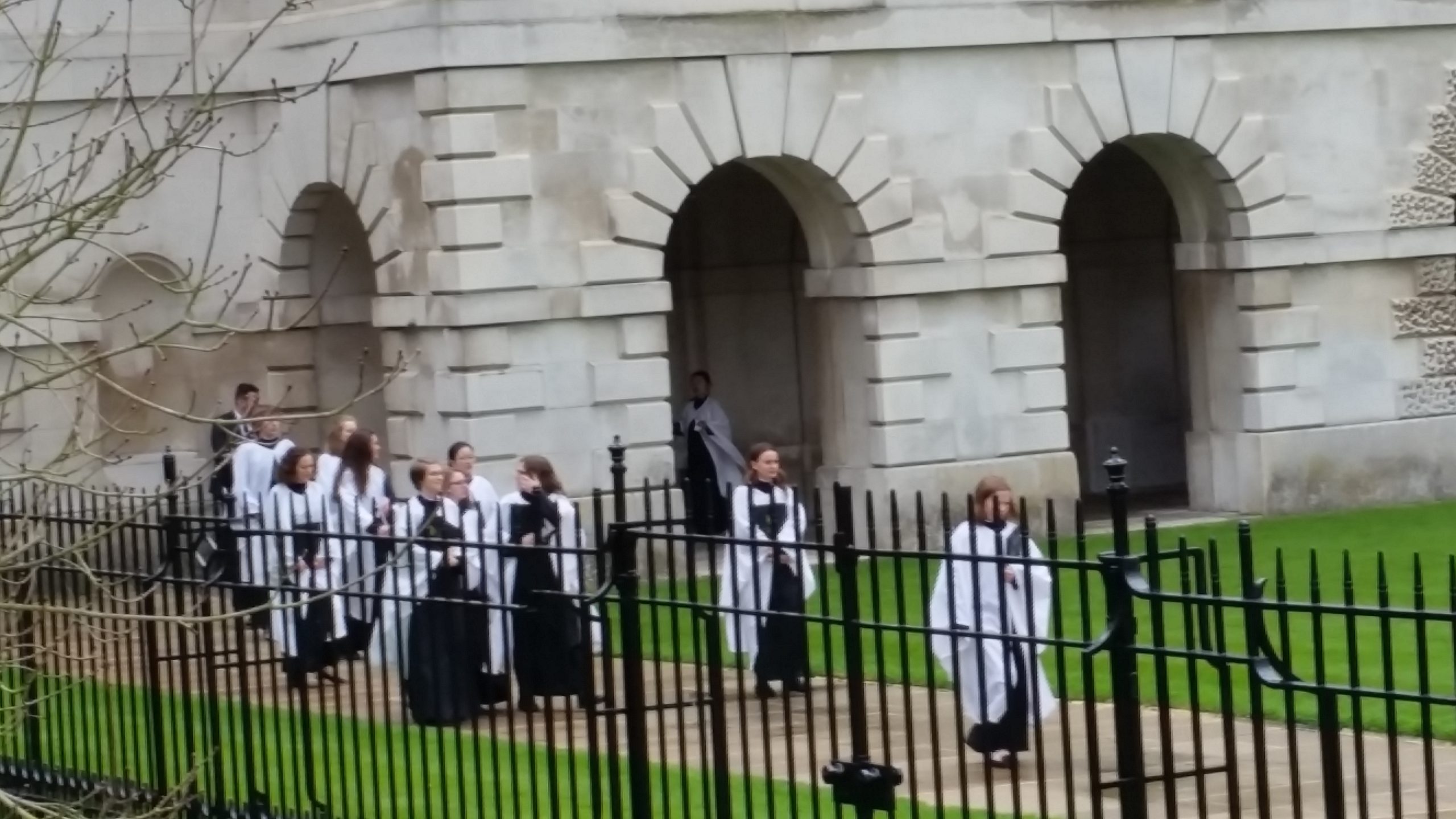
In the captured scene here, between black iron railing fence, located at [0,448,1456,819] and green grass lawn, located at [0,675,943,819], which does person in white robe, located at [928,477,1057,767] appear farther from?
green grass lawn, located at [0,675,943,819]

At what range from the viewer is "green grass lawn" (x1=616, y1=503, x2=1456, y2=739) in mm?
7363

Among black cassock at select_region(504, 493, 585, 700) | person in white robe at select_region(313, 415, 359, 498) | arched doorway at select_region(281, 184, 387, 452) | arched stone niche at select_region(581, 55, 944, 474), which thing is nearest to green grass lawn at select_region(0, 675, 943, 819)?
black cassock at select_region(504, 493, 585, 700)

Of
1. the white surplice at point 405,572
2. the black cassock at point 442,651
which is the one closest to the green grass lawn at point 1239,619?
the black cassock at point 442,651

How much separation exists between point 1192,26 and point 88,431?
10.3 metres

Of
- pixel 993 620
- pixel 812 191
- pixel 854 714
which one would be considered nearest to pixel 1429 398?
pixel 812 191

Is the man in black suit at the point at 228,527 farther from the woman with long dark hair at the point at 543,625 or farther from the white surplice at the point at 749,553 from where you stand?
the white surplice at the point at 749,553

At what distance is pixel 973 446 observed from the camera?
23.0 metres

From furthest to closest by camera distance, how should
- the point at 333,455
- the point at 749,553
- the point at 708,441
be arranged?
the point at 708,441 → the point at 333,455 → the point at 749,553

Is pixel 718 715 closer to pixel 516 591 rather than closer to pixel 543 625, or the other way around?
pixel 543 625

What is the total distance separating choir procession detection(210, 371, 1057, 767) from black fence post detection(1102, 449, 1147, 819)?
25 cm

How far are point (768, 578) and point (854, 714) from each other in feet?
24.0

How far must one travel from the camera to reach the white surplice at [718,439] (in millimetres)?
23750

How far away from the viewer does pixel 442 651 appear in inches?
430

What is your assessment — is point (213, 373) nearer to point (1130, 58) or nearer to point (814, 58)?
point (814, 58)
